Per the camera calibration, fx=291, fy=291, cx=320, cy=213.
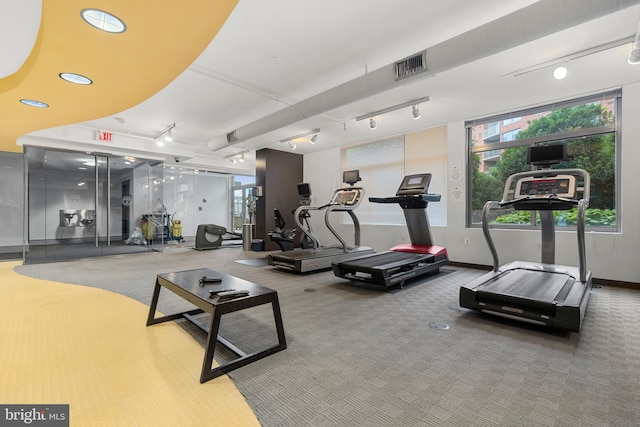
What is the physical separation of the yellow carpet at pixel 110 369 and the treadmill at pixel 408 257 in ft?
8.13

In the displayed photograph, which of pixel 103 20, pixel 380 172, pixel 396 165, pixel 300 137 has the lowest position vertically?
pixel 380 172

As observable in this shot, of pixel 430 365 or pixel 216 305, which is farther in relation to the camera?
pixel 430 365

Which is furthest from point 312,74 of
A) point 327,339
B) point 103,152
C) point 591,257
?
point 103,152

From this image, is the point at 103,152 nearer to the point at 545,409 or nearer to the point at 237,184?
the point at 237,184

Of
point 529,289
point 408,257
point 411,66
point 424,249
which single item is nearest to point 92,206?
point 408,257

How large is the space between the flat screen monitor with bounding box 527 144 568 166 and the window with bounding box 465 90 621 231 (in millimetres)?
611

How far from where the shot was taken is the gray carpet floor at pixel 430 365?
5.35ft

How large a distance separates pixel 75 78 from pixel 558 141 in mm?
7079

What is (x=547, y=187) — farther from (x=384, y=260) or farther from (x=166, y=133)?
(x=166, y=133)

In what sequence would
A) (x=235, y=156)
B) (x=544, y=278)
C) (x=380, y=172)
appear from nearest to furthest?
(x=544, y=278), (x=380, y=172), (x=235, y=156)

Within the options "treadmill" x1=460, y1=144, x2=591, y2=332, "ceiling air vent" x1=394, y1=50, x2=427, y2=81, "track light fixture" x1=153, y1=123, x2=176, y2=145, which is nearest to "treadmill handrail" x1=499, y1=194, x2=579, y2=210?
"treadmill" x1=460, y1=144, x2=591, y2=332

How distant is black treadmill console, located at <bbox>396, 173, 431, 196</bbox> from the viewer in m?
5.27

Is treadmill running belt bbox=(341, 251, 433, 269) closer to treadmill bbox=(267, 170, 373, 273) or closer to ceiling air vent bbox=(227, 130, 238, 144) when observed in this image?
treadmill bbox=(267, 170, 373, 273)

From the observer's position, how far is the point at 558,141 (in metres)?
5.04
